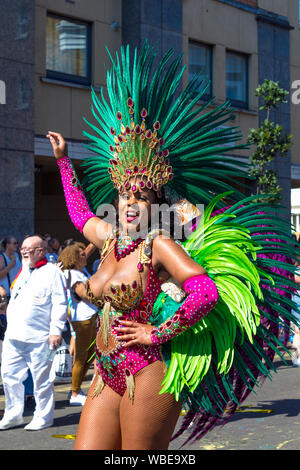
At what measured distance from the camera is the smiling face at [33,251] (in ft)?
22.1

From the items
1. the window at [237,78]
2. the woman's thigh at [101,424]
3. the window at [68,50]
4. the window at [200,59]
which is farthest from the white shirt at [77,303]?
the window at [237,78]

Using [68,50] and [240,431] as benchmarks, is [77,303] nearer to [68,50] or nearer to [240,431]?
[240,431]

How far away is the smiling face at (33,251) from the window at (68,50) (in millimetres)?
8294

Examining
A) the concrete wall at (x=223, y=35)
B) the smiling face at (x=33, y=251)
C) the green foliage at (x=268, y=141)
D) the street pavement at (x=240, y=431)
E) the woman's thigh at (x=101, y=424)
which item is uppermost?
the concrete wall at (x=223, y=35)

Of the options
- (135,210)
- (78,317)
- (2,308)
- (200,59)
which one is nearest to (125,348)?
(135,210)

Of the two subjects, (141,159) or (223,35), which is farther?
(223,35)

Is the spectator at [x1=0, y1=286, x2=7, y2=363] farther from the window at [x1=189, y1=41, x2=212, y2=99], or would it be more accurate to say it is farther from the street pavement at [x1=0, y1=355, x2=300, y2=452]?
the window at [x1=189, y1=41, x2=212, y2=99]

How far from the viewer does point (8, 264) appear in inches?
416

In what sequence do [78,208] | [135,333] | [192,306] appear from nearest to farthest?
[192,306] < [135,333] < [78,208]

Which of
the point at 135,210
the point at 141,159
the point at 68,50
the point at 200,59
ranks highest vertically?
the point at 200,59

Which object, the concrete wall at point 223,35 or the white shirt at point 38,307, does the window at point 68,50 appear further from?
the white shirt at point 38,307

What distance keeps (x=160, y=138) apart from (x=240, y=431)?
3500mm

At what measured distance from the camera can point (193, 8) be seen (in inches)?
657
